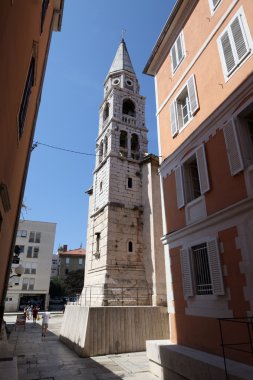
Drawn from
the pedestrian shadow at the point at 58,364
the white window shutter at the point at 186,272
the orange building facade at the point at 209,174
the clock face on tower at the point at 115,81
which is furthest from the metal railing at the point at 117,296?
the clock face on tower at the point at 115,81

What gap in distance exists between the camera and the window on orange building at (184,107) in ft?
29.9

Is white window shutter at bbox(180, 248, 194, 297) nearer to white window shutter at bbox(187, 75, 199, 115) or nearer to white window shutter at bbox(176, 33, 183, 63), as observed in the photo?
white window shutter at bbox(187, 75, 199, 115)

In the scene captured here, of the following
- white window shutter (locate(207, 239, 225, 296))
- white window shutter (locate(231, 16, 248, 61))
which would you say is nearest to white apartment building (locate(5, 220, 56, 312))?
white window shutter (locate(207, 239, 225, 296))

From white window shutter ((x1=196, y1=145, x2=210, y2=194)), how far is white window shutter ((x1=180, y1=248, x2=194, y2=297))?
2042 millimetres

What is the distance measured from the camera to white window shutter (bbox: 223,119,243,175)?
6570 millimetres

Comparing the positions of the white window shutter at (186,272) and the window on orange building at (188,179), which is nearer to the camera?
the white window shutter at (186,272)

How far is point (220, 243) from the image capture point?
6.86m

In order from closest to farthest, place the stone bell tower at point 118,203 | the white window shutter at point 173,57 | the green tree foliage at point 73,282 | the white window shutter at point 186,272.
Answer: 1. the white window shutter at point 186,272
2. the white window shutter at point 173,57
3. the stone bell tower at point 118,203
4. the green tree foliage at point 73,282

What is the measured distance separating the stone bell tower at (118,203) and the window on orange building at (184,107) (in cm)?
908

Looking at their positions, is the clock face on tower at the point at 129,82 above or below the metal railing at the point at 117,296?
above

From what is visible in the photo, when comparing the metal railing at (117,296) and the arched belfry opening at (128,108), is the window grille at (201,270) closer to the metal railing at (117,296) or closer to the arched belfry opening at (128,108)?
the metal railing at (117,296)

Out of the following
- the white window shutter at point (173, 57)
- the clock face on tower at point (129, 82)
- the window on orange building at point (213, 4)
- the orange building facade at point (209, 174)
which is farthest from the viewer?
the clock face on tower at point (129, 82)

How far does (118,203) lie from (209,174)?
36.4 feet

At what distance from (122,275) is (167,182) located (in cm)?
864
